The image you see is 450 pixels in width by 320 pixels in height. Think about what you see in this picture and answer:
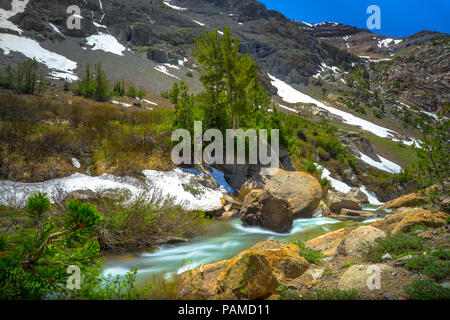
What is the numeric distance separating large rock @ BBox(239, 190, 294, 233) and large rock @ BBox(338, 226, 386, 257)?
3773 millimetres

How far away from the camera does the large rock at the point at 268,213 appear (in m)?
8.86

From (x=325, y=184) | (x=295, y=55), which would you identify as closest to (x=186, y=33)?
(x=295, y=55)

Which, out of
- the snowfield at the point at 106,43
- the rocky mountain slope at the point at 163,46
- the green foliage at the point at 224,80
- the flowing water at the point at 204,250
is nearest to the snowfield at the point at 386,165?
the green foliage at the point at 224,80

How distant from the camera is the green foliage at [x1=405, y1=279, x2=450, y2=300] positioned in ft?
8.42

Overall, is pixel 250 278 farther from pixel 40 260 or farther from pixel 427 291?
pixel 40 260

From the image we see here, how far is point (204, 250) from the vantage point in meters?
6.53

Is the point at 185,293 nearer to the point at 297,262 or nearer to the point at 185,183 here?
the point at 297,262

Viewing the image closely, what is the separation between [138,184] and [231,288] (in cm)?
734

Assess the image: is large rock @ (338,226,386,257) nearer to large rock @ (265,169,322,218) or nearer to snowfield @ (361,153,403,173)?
large rock @ (265,169,322,218)

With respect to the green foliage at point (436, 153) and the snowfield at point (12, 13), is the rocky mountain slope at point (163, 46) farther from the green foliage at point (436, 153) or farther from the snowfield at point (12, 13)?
the green foliage at point (436, 153)

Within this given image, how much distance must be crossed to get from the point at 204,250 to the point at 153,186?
4.24m

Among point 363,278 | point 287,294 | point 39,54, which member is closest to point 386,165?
point 363,278

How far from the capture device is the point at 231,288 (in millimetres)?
3186
